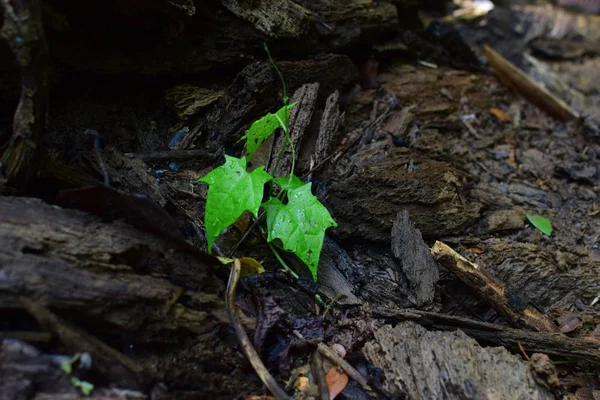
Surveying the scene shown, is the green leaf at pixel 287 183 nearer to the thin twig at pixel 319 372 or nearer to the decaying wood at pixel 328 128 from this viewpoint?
the decaying wood at pixel 328 128

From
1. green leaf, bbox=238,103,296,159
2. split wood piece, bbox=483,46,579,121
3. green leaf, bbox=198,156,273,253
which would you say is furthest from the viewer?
split wood piece, bbox=483,46,579,121

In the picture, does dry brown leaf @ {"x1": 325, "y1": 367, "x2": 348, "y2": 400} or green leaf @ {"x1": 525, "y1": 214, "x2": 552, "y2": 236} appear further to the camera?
green leaf @ {"x1": 525, "y1": 214, "x2": 552, "y2": 236}

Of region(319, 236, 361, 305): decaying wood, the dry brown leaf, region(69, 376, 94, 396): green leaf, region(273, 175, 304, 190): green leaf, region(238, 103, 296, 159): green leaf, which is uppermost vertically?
region(238, 103, 296, 159): green leaf

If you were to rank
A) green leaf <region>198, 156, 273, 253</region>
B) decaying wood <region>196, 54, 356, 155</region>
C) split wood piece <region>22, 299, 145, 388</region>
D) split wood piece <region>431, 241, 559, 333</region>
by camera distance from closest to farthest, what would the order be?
1. split wood piece <region>22, 299, 145, 388</region>
2. green leaf <region>198, 156, 273, 253</region>
3. split wood piece <region>431, 241, 559, 333</region>
4. decaying wood <region>196, 54, 356, 155</region>

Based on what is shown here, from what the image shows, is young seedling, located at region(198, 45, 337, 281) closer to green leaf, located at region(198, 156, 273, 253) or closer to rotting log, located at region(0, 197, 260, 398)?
green leaf, located at region(198, 156, 273, 253)

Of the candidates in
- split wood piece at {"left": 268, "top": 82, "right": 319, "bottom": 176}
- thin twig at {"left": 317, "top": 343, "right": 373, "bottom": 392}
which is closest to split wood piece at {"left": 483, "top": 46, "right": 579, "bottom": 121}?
split wood piece at {"left": 268, "top": 82, "right": 319, "bottom": 176}

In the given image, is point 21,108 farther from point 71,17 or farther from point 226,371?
point 226,371

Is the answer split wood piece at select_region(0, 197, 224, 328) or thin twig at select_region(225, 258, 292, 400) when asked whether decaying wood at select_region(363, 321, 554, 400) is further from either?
split wood piece at select_region(0, 197, 224, 328)

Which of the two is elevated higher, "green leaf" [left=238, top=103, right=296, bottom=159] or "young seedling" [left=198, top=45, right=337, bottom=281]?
"green leaf" [left=238, top=103, right=296, bottom=159]
